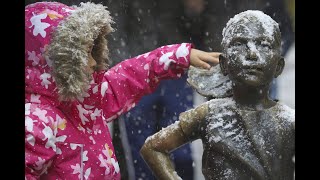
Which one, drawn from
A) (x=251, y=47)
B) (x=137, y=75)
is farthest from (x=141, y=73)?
(x=251, y=47)

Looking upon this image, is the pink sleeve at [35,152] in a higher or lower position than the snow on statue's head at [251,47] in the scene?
lower

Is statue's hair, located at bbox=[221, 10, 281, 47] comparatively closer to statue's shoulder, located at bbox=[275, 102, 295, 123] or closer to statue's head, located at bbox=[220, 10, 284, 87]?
statue's head, located at bbox=[220, 10, 284, 87]

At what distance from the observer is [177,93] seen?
5.67ft

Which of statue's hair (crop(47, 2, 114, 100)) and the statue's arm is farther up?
statue's hair (crop(47, 2, 114, 100))

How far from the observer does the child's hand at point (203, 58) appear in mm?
1686

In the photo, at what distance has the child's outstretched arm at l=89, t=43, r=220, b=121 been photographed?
1.69 m

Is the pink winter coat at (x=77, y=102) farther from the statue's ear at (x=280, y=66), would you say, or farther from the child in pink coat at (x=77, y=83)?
the statue's ear at (x=280, y=66)

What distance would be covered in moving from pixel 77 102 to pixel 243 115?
13.7 inches

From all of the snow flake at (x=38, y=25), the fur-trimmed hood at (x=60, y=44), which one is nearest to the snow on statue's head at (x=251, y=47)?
the fur-trimmed hood at (x=60, y=44)

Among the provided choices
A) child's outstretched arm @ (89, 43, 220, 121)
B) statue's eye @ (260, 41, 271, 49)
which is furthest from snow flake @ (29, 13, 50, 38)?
statue's eye @ (260, 41, 271, 49)

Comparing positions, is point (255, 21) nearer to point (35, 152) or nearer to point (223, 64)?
point (223, 64)
